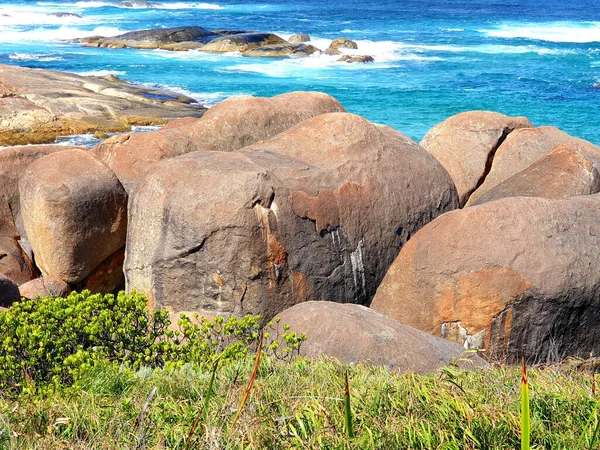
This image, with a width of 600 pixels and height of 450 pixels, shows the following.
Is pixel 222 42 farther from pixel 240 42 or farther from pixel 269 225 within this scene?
pixel 269 225

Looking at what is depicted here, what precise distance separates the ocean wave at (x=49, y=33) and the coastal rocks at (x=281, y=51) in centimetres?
1228

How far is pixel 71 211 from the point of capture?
1127cm

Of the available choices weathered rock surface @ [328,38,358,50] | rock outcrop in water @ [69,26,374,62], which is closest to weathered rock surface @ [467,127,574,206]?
rock outcrop in water @ [69,26,374,62]

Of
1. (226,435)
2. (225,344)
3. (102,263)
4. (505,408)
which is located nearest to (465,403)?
(505,408)

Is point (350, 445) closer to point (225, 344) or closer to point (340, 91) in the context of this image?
point (225, 344)

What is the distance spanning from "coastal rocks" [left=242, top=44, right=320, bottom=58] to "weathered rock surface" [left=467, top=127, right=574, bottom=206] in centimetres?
3065

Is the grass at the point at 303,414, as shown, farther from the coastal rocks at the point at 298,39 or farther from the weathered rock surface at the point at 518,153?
the coastal rocks at the point at 298,39

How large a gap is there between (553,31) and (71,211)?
49.6 meters

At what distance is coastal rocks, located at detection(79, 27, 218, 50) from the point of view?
4556 cm

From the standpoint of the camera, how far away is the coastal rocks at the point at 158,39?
149 ft

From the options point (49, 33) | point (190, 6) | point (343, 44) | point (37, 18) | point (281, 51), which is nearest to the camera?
point (281, 51)

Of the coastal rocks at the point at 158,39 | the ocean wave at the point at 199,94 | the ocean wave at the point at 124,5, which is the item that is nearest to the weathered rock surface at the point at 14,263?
the ocean wave at the point at 199,94

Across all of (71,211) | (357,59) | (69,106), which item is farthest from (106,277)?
(357,59)

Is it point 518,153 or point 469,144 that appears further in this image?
point 469,144
